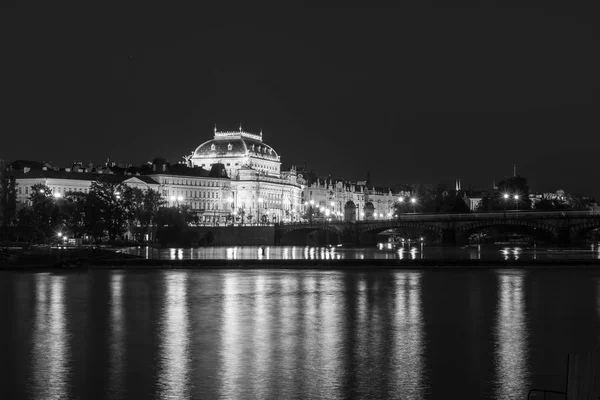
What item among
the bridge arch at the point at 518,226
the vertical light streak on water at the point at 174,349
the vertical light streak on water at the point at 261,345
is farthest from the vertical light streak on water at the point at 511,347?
the bridge arch at the point at 518,226

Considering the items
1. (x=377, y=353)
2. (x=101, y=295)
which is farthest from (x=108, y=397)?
(x=101, y=295)

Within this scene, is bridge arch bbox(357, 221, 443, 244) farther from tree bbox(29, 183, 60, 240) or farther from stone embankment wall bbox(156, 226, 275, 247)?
tree bbox(29, 183, 60, 240)

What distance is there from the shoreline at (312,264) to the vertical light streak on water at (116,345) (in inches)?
1080

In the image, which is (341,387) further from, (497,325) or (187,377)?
(497,325)

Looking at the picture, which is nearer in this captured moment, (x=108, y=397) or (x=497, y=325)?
(x=108, y=397)

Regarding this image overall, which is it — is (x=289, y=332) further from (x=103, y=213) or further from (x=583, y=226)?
(x=103, y=213)

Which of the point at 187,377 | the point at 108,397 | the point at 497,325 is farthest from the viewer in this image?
the point at 497,325

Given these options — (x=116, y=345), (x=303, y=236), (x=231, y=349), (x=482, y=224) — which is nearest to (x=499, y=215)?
(x=482, y=224)

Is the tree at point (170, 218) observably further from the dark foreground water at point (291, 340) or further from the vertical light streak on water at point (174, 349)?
the vertical light streak on water at point (174, 349)

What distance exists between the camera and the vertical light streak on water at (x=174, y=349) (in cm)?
2179

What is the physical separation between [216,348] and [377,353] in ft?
16.0

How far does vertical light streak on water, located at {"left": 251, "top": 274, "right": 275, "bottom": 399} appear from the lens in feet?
72.8

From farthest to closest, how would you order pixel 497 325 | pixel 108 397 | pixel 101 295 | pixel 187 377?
1. pixel 101 295
2. pixel 497 325
3. pixel 187 377
4. pixel 108 397

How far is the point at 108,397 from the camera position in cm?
2091
